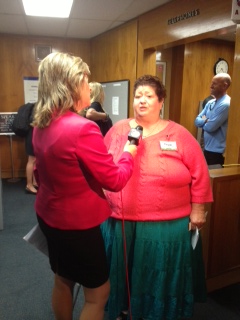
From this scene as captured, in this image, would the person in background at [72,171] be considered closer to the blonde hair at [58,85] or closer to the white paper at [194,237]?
the blonde hair at [58,85]

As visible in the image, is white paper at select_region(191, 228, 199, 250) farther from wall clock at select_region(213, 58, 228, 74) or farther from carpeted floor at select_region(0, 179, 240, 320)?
wall clock at select_region(213, 58, 228, 74)

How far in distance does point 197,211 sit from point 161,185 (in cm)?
28

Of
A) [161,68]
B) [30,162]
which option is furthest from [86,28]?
[30,162]

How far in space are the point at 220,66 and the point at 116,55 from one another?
197 centimetres

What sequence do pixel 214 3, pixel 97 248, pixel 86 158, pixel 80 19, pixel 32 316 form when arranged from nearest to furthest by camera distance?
pixel 86 158 < pixel 97 248 < pixel 32 316 < pixel 214 3 < pixel 80 19

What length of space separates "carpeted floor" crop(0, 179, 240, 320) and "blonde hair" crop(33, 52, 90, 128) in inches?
55.8

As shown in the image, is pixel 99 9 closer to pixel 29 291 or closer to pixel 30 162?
pixel 30 162

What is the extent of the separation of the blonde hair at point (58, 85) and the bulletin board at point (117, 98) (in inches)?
114

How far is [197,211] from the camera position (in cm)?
158

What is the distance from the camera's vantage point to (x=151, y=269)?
5.04ft

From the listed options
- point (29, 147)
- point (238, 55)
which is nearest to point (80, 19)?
point (29, 147)

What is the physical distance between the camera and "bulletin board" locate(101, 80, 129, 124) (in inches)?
160

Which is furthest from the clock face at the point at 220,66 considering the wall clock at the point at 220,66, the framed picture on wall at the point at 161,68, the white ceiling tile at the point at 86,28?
the white ceiling tile at the point at 86,28

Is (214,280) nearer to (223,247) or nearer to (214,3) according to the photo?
(223,247)
